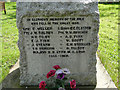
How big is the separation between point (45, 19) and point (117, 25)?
4281 mm

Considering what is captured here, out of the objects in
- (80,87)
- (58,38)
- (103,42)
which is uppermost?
(58,38)

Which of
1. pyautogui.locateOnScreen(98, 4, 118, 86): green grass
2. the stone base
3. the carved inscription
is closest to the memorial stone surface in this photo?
the carved inscription

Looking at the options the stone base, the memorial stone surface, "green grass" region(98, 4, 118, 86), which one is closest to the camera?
the memorial stone surface

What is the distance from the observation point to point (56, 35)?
2.65 metres

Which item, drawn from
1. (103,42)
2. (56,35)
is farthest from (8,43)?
(103,42)

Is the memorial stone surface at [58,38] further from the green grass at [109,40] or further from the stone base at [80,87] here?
the green grass at [109,40]

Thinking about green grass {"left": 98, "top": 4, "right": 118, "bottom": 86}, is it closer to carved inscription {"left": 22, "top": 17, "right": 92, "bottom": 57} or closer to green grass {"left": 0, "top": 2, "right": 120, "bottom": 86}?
green grass {"left": 0, "top": 2, "right": 120, "bottom": 86}

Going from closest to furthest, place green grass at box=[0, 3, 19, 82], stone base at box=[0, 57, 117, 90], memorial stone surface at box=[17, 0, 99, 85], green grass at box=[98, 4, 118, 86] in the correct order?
memorial stone surface at box=[17, 0, 99, 85], stone base at box=[0, 57, 117, 90], green grass at box=[98, 4, 118, 86], green grass at box=[0, 3, 19, 82]

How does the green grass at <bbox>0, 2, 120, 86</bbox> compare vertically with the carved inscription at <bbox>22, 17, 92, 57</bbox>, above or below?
below

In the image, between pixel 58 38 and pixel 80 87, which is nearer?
pixel 58 38

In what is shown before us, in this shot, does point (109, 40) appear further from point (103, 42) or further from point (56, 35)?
point (56, 35)

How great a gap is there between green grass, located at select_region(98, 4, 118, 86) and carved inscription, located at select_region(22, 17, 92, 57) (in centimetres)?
117

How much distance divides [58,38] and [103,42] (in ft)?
8.70

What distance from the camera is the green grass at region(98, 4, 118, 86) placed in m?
3.60
